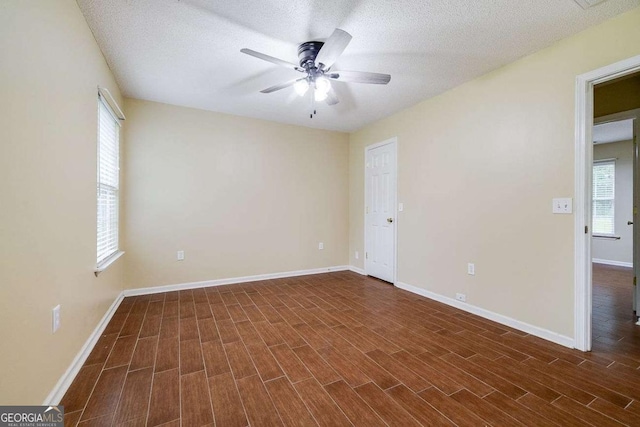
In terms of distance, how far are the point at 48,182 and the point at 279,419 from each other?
1758 millimetres

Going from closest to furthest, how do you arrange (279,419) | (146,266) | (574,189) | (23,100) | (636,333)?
(23,100) → (279,419) → (574,189) → (636,333) → (146,266)

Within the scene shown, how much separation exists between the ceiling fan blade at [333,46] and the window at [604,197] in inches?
264

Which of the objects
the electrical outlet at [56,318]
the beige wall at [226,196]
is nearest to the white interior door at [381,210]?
the beige wall at [226,196]

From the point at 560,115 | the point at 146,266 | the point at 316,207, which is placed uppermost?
the point at 560,115

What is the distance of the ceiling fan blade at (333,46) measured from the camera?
1.71 m

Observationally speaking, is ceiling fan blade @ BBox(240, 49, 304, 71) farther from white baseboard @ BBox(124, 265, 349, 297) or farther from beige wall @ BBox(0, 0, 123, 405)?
white baseboard @ BBox(124, 265, 349, 297)

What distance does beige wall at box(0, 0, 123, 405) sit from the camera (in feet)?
3.70

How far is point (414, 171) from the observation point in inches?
141

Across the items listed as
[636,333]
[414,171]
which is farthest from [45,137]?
[636,333]

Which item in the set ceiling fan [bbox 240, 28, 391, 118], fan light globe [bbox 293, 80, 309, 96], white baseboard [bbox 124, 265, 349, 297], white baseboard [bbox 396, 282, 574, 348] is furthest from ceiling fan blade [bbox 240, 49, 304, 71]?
white baseboard [bbox 124, 265, 349, 297]

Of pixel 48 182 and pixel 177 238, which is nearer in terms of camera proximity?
pixel 48 182

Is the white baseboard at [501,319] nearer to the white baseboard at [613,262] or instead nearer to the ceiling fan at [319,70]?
the ceiling fan at [319,70]

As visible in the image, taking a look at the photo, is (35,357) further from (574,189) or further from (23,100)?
(574,189)

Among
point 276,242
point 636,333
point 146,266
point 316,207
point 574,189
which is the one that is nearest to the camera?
point 574,189
